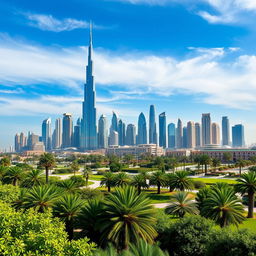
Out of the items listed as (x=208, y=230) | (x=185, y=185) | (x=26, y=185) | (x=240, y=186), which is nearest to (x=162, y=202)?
(x=185, y=185)

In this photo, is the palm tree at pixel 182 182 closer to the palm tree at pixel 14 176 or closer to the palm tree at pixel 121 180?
the palm tree at pixel 121 180

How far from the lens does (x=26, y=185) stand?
129 feet

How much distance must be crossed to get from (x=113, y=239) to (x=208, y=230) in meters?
6.04

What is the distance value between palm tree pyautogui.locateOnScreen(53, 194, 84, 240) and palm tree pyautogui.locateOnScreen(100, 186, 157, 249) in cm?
391

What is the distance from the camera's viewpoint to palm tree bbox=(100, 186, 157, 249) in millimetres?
15360

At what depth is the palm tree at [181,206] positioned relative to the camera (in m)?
24.0

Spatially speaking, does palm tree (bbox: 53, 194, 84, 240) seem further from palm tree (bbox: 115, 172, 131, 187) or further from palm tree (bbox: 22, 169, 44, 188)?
palm tree (bbox: 115, 172, 131, 187)

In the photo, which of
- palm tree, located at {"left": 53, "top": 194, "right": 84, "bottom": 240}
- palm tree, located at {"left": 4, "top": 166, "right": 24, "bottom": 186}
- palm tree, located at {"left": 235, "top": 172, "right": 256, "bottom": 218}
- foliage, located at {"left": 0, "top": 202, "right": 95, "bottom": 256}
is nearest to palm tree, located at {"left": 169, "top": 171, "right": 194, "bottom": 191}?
palm tree, located at {"left": 235, "top": 172, "right": 256, "bottom": 218}

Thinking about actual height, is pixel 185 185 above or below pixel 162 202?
above

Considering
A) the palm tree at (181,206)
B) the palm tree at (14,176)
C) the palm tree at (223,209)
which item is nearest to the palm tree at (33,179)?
the palm tree at (14,176)

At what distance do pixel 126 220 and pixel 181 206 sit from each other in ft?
33.0

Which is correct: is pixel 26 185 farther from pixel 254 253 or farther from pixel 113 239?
pixel 254 253

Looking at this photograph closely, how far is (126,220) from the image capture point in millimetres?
15773

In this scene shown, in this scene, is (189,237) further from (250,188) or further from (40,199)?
(250,188)
